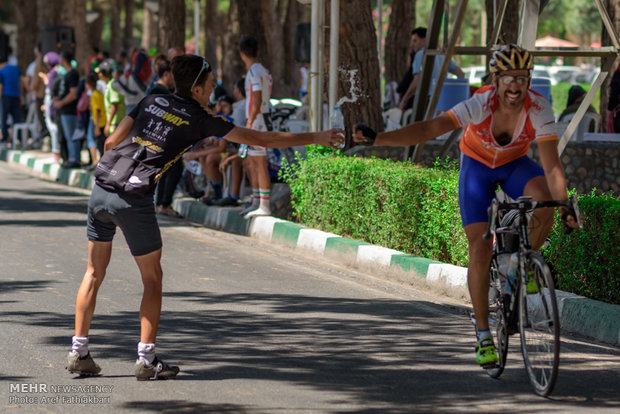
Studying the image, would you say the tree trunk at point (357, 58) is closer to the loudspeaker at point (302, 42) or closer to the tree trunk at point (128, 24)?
the loudspeaker at point (302, 42)

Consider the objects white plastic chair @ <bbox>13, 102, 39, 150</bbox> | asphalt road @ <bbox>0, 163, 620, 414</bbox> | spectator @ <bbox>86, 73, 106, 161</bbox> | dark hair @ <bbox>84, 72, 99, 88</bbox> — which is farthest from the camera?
white plastic chair @ <bbox>13, 102, 39, 150</bbox>

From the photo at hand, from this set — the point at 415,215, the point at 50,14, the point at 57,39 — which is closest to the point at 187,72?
the point at 415,215

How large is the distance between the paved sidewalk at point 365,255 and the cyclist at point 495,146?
1190 millimetres

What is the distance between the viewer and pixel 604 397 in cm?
568

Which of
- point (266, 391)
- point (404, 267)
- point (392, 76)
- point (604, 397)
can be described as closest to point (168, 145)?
point (266, 391)

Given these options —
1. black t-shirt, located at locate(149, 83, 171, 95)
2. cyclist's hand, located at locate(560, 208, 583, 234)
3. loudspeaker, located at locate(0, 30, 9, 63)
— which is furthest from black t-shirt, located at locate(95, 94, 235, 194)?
loudspeaker, located at locate(0, 30, 9, 63)

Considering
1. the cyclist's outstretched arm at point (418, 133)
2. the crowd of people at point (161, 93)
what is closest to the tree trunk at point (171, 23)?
the crowd of people at point (161, 93)

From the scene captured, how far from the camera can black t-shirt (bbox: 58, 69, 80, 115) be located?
59.9 feet

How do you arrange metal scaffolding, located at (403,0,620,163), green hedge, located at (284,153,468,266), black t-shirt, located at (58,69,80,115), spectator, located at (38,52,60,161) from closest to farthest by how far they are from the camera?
1. green hedge, located at (284,153,468,266)
2. metal scaffolding, located at (403,0,620,163)
3. black t-shirt, located at (58,69,80,115)
4. spectator, located at (38,52,60,161)

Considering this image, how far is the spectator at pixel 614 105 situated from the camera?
1369cm

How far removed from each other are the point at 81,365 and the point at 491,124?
2.63m

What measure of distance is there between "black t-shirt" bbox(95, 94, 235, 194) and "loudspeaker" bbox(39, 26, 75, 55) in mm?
20725

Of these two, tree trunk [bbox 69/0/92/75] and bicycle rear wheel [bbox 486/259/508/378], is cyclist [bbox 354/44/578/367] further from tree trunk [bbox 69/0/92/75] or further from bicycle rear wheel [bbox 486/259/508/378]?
tree trunk [bbox 69/0/92/75]

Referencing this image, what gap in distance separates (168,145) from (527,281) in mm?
2029
